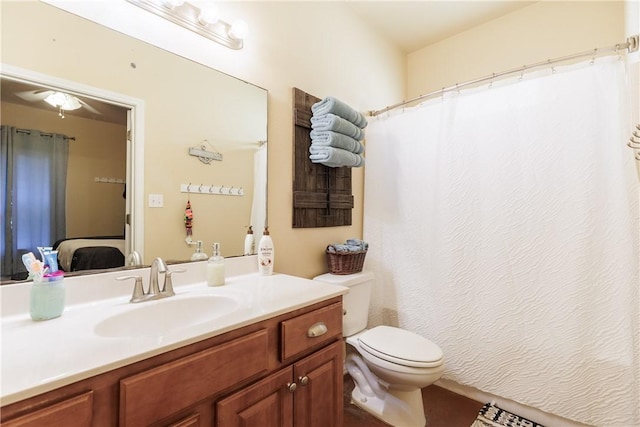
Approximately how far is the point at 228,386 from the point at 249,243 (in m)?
0.74

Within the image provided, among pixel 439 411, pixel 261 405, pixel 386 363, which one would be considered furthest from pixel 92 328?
pixel 439 411

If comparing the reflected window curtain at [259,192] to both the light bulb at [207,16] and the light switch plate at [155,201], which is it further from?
the light bulb at [207,16]

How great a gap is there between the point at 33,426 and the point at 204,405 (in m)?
0.33

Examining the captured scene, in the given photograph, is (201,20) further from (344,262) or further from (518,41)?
(518,41)

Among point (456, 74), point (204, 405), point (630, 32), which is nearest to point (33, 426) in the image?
point (204, 405)

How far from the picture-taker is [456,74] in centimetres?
241

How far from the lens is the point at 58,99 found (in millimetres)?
935

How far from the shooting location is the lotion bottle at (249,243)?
1.43 metres

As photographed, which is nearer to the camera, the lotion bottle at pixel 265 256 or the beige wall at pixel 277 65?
the beige wall at pixel 277 65

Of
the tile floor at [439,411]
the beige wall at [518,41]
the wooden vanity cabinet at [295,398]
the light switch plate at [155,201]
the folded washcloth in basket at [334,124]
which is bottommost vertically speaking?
the tile floor at [439,411]

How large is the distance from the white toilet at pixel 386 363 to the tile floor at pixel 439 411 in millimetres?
47

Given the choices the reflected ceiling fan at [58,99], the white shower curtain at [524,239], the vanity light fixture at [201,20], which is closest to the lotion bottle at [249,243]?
the reflected ceiling fan at [58,99]

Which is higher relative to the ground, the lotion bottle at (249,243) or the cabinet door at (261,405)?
the lotion bottle at (249,243)

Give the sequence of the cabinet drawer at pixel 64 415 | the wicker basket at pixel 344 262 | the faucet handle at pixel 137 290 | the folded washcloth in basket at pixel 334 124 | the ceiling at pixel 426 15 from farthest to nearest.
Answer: the ceiling at pixel 426 15 → the wicker basket at pixel 344 262 → the folded washcloth in basket at pixel 334 124 → the faucet handle at pixel 137 290 → the cabinet drawer at pixel 64 415
